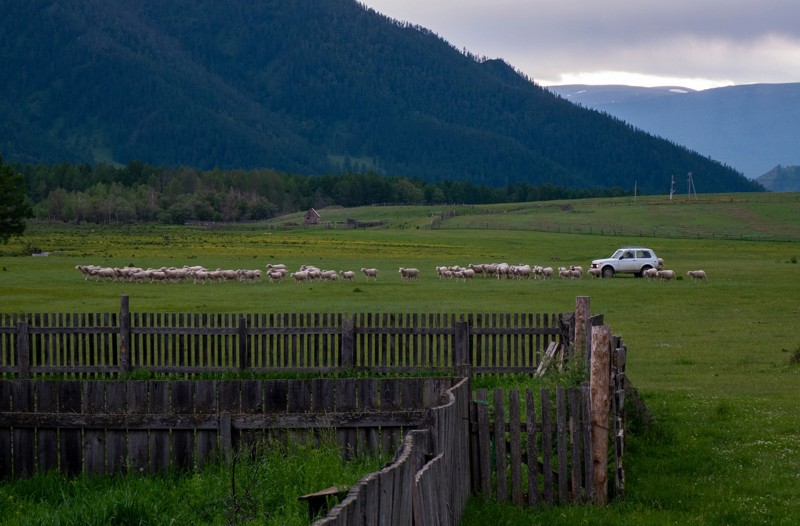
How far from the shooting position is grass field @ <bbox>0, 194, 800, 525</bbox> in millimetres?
11648

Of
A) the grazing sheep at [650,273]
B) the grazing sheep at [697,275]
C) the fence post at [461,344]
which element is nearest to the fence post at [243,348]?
the fence post at [461,344]

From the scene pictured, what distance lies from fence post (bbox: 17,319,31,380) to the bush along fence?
902 centimetres

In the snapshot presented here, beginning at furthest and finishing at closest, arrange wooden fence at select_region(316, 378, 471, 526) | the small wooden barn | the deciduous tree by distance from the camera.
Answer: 1. the small wooden barn
2. the deciduous tree
3. wooden fence at select_region(316, 378, 471, 526)

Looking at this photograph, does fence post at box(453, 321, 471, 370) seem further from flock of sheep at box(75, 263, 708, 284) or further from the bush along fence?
flock of sheep at box(75, 263, 708, 284)

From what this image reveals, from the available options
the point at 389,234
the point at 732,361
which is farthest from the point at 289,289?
the point at 389,234

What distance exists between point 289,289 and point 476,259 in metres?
32.5

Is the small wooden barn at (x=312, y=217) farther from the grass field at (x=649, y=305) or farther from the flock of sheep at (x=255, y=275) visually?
the flock of sheep at (x=255, y=275)

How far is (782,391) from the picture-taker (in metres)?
19.2

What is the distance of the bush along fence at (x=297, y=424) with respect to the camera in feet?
34.1

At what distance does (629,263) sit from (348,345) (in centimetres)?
4298

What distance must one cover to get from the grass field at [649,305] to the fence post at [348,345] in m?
5.17

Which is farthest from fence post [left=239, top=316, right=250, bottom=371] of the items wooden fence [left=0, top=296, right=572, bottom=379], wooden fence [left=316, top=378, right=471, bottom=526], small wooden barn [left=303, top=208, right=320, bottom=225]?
small wooden barn [left=303, top=208, right=320, bottom=225]

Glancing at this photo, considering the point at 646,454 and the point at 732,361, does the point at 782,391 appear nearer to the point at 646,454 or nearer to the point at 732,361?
the point at 732,361

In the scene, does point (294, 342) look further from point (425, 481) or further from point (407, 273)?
point (407, 273)
